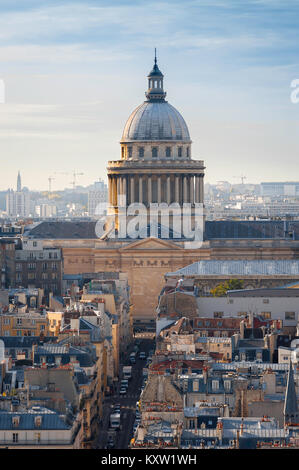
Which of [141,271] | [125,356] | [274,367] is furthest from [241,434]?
[141,271]

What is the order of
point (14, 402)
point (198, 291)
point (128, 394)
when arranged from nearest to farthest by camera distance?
1. point (14, 402)
2. point (128, 394)
3. point (198, 291)

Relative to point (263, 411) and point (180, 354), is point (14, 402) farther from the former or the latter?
point (180, 354)

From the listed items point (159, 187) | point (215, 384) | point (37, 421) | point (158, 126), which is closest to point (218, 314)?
point (215, 384)

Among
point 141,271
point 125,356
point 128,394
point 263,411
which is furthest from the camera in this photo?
point 141,271

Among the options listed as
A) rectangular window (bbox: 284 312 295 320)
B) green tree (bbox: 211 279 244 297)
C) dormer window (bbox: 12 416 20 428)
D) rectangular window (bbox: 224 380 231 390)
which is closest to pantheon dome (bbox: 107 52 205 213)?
green tree (bbox: 211 279 244 297)

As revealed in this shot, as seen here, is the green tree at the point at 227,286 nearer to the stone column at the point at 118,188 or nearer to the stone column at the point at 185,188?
the stone column at the point at 185,188

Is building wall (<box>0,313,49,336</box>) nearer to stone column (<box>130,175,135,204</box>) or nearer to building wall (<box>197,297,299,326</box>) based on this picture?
building wall (<box>197,297,299,326</box>)

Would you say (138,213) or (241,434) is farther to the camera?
(138,213)
